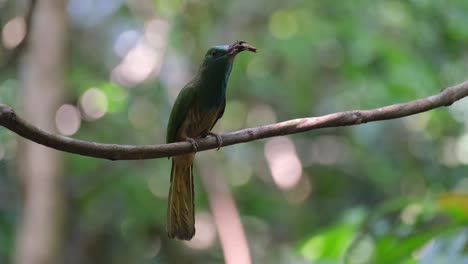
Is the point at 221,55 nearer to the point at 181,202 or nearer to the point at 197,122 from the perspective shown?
the point at 197,122

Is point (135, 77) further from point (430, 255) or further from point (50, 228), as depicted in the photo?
point (430, 255)

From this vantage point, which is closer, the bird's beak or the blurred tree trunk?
the bird's beak

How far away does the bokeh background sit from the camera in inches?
210

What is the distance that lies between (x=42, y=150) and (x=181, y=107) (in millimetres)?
2561

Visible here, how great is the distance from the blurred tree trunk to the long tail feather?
2.35 metres

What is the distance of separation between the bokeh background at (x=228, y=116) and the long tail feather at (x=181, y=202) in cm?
235

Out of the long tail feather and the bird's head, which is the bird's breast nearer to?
the long tail feather

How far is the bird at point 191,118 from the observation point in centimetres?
250

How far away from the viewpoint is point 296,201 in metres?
7.73

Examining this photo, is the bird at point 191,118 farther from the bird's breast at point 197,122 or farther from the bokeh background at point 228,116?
the bokeh background at point 228,116

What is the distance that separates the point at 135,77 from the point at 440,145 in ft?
11.5

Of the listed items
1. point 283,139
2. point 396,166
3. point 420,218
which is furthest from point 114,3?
point 420,218

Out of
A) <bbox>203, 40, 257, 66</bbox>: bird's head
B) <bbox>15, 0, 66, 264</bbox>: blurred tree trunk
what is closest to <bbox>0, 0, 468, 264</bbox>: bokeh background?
<bbox>15, 0, 66, 264</bbox>: blurred tree trunk

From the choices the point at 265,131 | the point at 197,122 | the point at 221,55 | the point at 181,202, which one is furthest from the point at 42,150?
the point at 265,131
